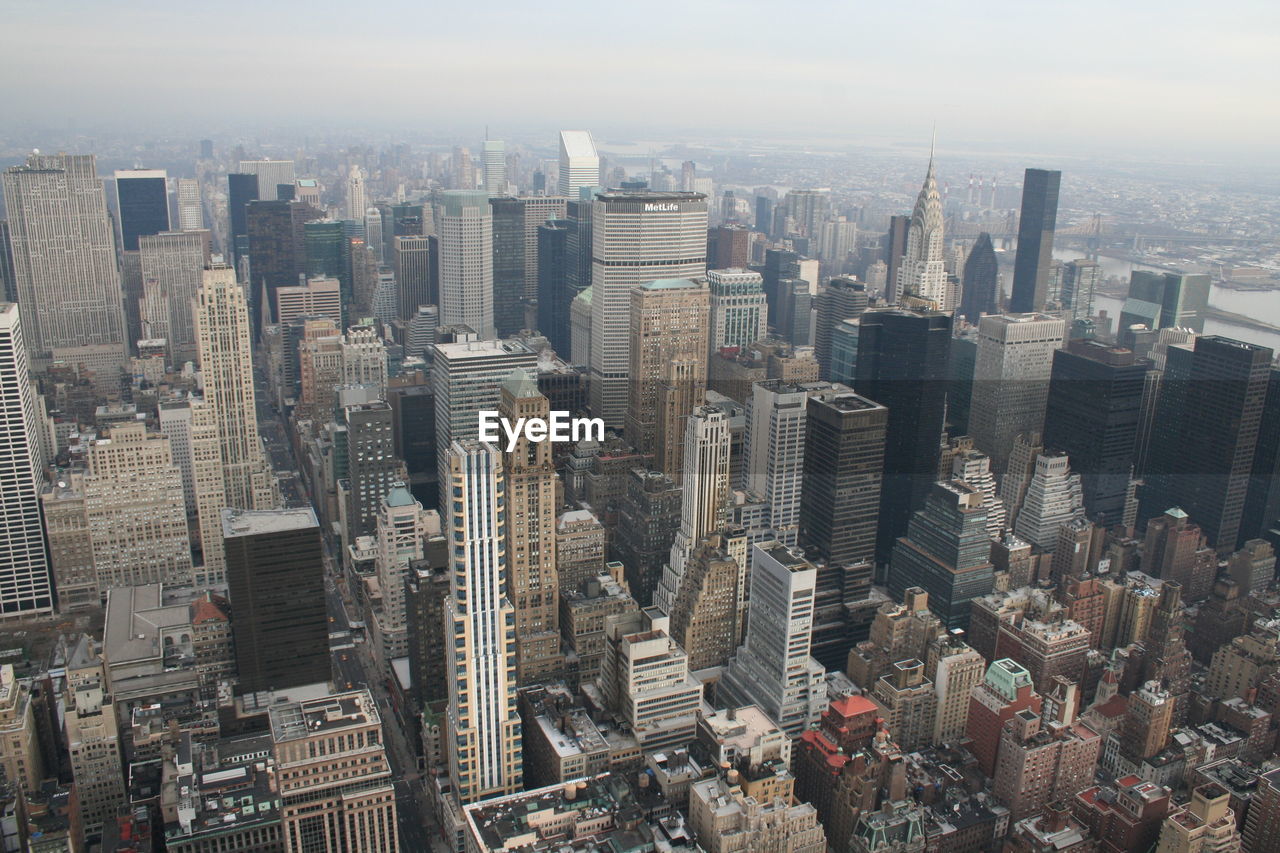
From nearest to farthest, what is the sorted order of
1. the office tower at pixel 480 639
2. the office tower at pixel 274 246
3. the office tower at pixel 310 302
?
1. the office tower at pixel 480 639
2. the office tower at pixel 310 302
3. the office tower at pixel 274 246

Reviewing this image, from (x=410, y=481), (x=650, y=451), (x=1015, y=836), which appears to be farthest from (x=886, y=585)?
(x=410, y=481)

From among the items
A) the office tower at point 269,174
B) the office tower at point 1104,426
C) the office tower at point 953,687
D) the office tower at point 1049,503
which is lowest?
the office tower at point 953,687

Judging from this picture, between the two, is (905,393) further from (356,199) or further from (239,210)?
(239,210)

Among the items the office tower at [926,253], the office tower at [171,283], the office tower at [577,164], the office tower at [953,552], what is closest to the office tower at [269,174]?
the office tower at [171,283]

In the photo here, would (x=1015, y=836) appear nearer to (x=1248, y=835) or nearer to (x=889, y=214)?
(x=1248, y=835)

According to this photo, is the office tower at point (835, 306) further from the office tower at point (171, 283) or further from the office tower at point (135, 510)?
the office tower at point (171, 283)

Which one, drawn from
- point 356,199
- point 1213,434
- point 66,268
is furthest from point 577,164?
point 1213,434
